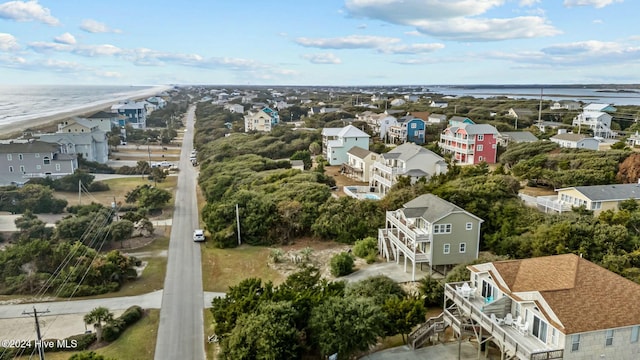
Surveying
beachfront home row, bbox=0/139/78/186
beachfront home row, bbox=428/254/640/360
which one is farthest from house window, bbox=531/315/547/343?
beachfront home row, bbox=0/139/78/186

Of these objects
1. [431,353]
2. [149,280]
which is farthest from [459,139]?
[431,353]

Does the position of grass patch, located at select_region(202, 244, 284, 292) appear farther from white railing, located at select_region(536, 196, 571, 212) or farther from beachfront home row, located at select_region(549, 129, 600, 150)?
beachfront home row, located at select_region(549, 129, 600, 150)

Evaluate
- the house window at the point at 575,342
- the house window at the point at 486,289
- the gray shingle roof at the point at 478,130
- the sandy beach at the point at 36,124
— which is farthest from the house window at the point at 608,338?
the sandy beach at the point at 36,124

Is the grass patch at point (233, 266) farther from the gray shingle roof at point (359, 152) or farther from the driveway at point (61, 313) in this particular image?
the gray shingle roof at point (359, 152)

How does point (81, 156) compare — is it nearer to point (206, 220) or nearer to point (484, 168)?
point (206, 220)

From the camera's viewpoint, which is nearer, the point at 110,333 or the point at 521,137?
the point at 110,333

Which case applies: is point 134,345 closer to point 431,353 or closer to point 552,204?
point 431,353
